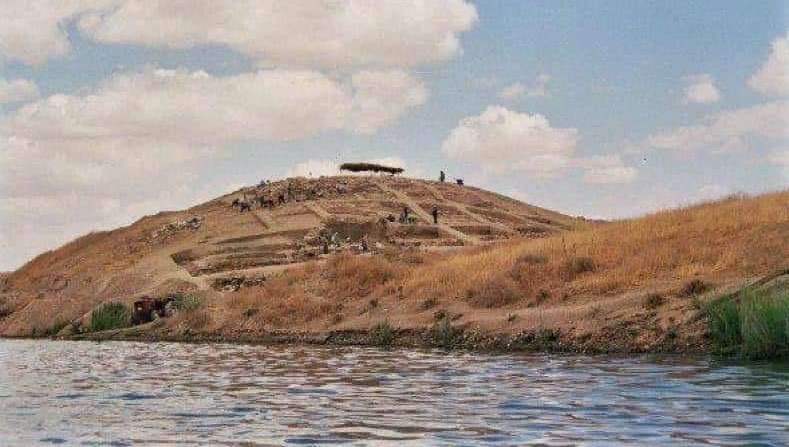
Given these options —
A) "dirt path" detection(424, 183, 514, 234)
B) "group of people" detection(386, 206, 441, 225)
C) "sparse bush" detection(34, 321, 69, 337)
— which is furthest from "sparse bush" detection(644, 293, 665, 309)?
"dirt path" detection(424, 183, 514, 234)

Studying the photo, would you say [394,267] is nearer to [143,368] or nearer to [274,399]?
[143,368]

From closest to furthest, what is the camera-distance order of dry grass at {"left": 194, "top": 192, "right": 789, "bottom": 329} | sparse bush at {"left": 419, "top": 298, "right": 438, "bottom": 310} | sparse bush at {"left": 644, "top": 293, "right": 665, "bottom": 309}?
1. sparse bush at {"left": 644, "top": 293, "right": 665, "bottom": 309}
2. dry grass at {"left": 194, "top": 192, "right": 789, "bottom": 329}
3. sparse bush at {"left": 419, "top": 298, "right": 438, "bottom": 310}

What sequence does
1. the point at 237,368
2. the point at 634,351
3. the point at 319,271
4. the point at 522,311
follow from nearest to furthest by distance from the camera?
1. the point at 237,368
2. the point at 634,351
3. the point at 522,311
4. the point at 319,271

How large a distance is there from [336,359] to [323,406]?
29.1 feet

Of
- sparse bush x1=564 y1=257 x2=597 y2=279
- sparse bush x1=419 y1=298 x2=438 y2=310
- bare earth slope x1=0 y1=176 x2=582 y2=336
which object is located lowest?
sparse bush x1=419 y1=298 x2=438 y2=310

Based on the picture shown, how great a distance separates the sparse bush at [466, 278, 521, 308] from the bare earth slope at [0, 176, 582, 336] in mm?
14738

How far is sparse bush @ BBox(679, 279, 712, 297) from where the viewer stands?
23156 mm

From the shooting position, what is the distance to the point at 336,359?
20.7 meters

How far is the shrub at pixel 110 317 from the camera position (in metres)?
40.4

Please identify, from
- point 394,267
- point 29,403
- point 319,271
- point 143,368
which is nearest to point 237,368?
point 143,368

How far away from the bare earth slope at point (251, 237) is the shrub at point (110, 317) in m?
3.60

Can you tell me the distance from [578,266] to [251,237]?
3291 cm

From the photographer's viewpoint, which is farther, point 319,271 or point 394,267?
point 319,271

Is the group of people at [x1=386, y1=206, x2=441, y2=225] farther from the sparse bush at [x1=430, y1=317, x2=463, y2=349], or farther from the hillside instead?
the sparse bush at [x1=430, y1=317, x2=463, y2=349]
